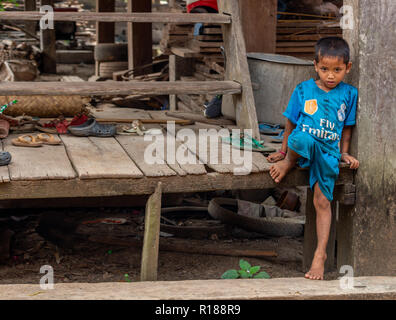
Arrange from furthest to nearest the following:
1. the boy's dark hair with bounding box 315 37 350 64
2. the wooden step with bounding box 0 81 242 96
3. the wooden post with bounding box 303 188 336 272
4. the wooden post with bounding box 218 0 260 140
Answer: the wooden post with bounding box 303 188 336 272
the wooden post with bounding box 218 0 260 140
the wooden step with bounding box 0 81 242 96
the boy's dark hair with bounding box 315 37 350 64

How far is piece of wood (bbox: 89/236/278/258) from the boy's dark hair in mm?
1865

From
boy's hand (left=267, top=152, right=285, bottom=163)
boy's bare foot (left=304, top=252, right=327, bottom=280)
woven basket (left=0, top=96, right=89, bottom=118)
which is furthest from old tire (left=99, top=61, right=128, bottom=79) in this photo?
boy's bare foot (left=304, top=252, right=327, bottom=280)

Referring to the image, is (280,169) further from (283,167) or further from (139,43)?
(139,43)

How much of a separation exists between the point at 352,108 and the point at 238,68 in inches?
42.5

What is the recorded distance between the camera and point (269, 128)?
504 centimetres

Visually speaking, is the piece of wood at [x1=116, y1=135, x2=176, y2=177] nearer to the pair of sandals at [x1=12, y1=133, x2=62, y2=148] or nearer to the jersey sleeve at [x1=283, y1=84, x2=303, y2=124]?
the pair of sandals at [x1=12, y1=133, x2=62, y2=148]

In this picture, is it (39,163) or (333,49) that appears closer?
(333,49)

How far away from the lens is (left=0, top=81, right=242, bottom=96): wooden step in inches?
170

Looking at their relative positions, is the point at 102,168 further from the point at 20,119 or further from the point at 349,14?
the point at 349,14

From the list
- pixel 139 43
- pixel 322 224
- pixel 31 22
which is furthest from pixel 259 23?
pixel 31 22

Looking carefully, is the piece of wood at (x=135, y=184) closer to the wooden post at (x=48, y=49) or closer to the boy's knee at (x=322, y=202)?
the boy's knee at (x=322, y=202)

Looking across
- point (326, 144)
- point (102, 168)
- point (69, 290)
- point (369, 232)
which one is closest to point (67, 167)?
point (102, 168)

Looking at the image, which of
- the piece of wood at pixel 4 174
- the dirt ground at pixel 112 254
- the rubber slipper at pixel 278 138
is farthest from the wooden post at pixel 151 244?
the rubber slipper at pixel 278 138

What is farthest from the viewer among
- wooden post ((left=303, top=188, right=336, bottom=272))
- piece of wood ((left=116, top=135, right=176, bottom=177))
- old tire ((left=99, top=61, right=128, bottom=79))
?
old tire ((left=99, top=61, right=128, bottom=79))
